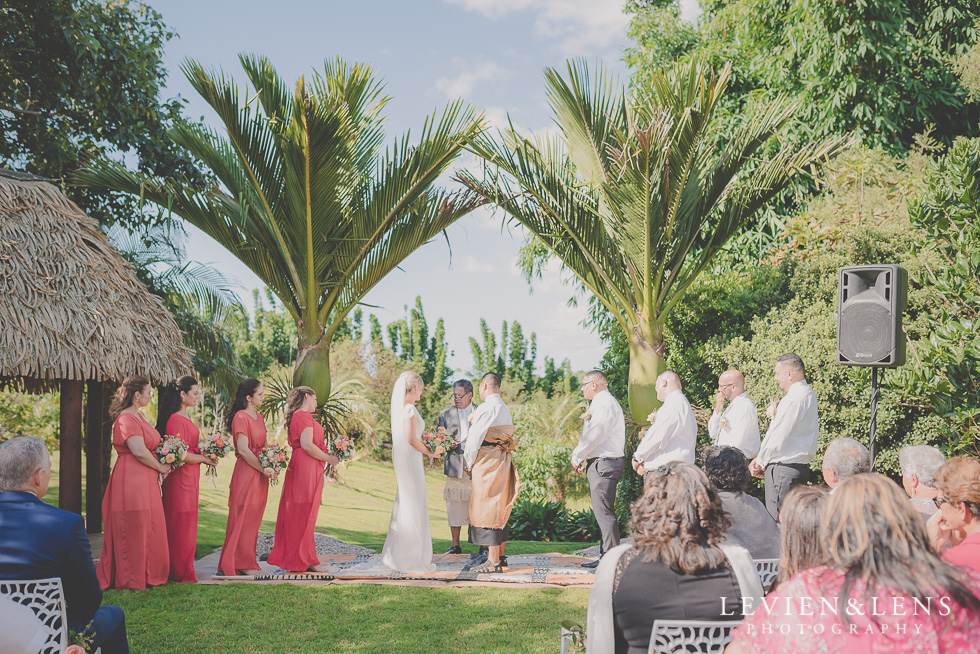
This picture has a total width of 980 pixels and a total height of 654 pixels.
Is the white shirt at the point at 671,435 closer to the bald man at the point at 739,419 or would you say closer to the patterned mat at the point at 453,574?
the bald man at the point at 739,419

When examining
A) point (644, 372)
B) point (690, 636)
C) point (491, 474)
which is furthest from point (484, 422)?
point (690, 636)

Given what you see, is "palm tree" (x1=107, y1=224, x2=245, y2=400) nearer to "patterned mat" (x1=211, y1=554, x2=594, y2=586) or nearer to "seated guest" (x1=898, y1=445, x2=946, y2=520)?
"patterned mat" (x1=211, y1=554, x2=594, y2=586)

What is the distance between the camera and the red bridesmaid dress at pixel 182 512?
22.7ft

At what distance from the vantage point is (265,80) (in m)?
7.85

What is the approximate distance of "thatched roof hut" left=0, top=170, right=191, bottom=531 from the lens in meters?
7.16

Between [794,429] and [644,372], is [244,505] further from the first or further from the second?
[794,429]

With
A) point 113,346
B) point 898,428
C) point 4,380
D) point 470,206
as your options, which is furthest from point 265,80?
point 898,428

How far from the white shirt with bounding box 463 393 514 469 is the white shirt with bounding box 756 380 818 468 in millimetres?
2610

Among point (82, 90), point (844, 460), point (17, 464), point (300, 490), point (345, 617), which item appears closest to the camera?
point (17, 464)

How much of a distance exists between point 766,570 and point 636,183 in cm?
512

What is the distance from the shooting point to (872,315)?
6305 mm

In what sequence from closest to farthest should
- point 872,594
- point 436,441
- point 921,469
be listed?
point 872,594 < point 921,469 < point 436,441

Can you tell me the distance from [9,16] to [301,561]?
8.21 m

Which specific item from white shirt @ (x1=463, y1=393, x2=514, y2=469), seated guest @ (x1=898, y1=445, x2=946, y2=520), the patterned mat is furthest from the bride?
seated guest @ (x1=898, y1=445, x2=946, y2=520)
